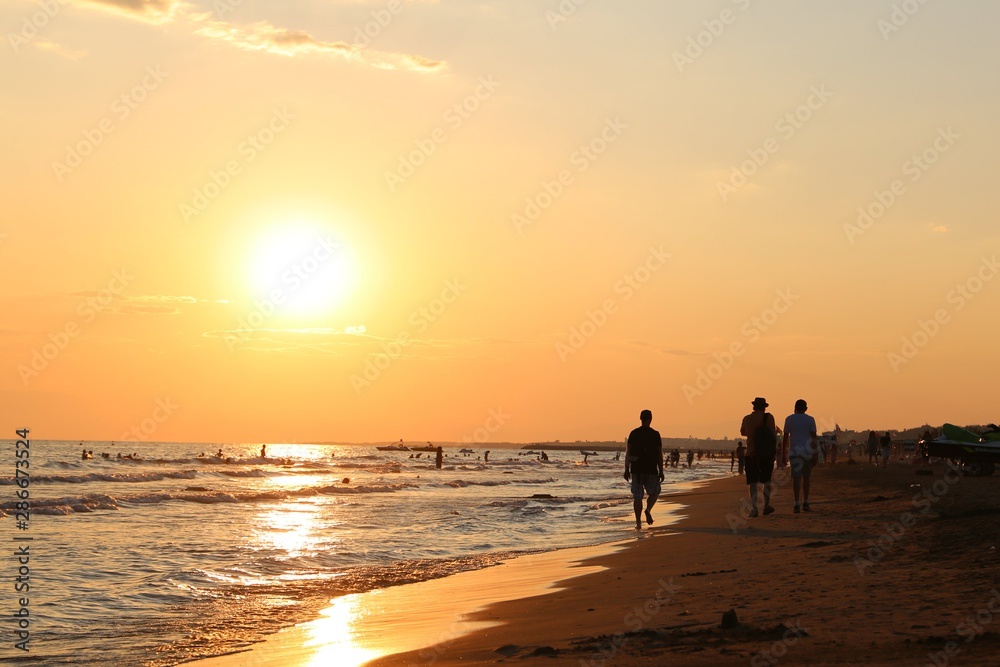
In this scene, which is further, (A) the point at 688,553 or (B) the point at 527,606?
(A) the point at 688,553

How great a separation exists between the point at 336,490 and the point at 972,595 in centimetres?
3954

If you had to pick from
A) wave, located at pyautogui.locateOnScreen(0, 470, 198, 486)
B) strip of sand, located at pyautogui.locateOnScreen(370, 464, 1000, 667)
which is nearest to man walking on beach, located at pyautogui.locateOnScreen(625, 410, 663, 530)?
strip of sand, located at pyautogui.locateOnScreen(370, 464, 1000, 667)

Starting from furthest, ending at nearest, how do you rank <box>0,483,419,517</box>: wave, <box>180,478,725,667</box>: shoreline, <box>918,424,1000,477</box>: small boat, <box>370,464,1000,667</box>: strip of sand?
1. <box>0,483,419,517</box>: wave
2. <box>918,424,1000,477</box>: small boat
3. <box>180,478,725,667</box>: shoreline
4. <box>370,464,1000,667</box>: strip of sand

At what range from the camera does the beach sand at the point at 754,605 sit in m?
5.95

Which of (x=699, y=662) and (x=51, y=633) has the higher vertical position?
(x=699, y=662)

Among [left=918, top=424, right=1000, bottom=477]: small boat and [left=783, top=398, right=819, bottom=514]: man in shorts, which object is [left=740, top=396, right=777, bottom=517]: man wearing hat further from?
[left=918, top=424, right=1000, bottom=477]: small boat

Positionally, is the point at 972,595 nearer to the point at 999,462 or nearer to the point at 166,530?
the point at 166,530

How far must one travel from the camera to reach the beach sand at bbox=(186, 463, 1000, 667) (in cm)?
595

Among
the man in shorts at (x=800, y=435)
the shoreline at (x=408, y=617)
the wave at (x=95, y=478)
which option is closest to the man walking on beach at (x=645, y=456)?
the shoreline at (x=408, y=617)

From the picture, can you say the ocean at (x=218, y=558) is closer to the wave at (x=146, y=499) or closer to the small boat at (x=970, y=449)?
the wave at (x=146, y=499)

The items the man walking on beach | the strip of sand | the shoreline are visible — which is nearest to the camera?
the strip of sand

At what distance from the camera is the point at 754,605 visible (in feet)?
25.2

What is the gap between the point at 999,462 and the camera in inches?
1019

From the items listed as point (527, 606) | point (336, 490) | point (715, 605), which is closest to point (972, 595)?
point (715, 605)
